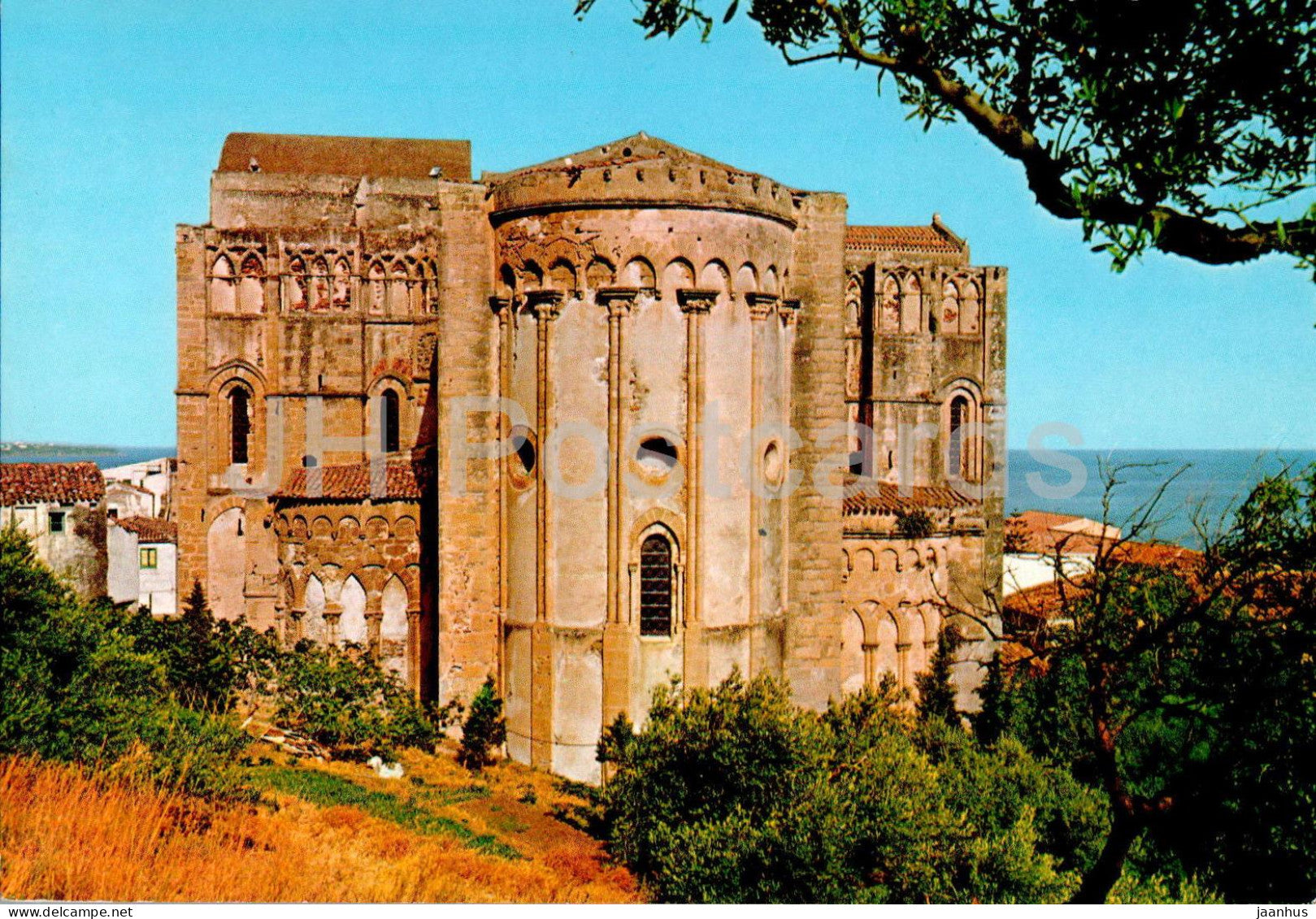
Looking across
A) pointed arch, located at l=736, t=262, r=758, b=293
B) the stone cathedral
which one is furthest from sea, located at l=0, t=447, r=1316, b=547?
pointed arch, located at l=736, t=262, r=758, b=293

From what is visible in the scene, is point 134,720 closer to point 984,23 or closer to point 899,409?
point 984,23

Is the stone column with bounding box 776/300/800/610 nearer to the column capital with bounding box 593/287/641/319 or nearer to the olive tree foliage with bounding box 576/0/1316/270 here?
the column capital with bounding box 593/287/641/319

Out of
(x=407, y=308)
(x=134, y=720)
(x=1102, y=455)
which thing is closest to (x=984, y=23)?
(x=1102, y=455)

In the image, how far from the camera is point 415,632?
75.4ft

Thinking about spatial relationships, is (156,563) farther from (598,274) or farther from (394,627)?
(598,274)

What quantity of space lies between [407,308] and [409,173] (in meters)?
8.44

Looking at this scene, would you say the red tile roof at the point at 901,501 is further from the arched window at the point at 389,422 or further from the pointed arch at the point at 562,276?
the arched window at the point at 389,422

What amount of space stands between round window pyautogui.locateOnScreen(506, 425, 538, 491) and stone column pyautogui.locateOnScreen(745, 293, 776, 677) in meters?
3.64

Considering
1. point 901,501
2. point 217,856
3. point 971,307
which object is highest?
point 971,307

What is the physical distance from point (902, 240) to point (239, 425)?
62.7 ft

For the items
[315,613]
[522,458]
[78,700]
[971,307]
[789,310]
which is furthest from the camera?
[971,307]

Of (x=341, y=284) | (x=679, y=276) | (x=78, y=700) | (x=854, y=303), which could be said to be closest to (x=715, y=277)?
(x=679, y=276)

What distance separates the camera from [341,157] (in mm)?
35281

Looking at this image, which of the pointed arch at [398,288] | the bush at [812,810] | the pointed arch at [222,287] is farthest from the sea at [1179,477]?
the pointed arch at [222,287]
